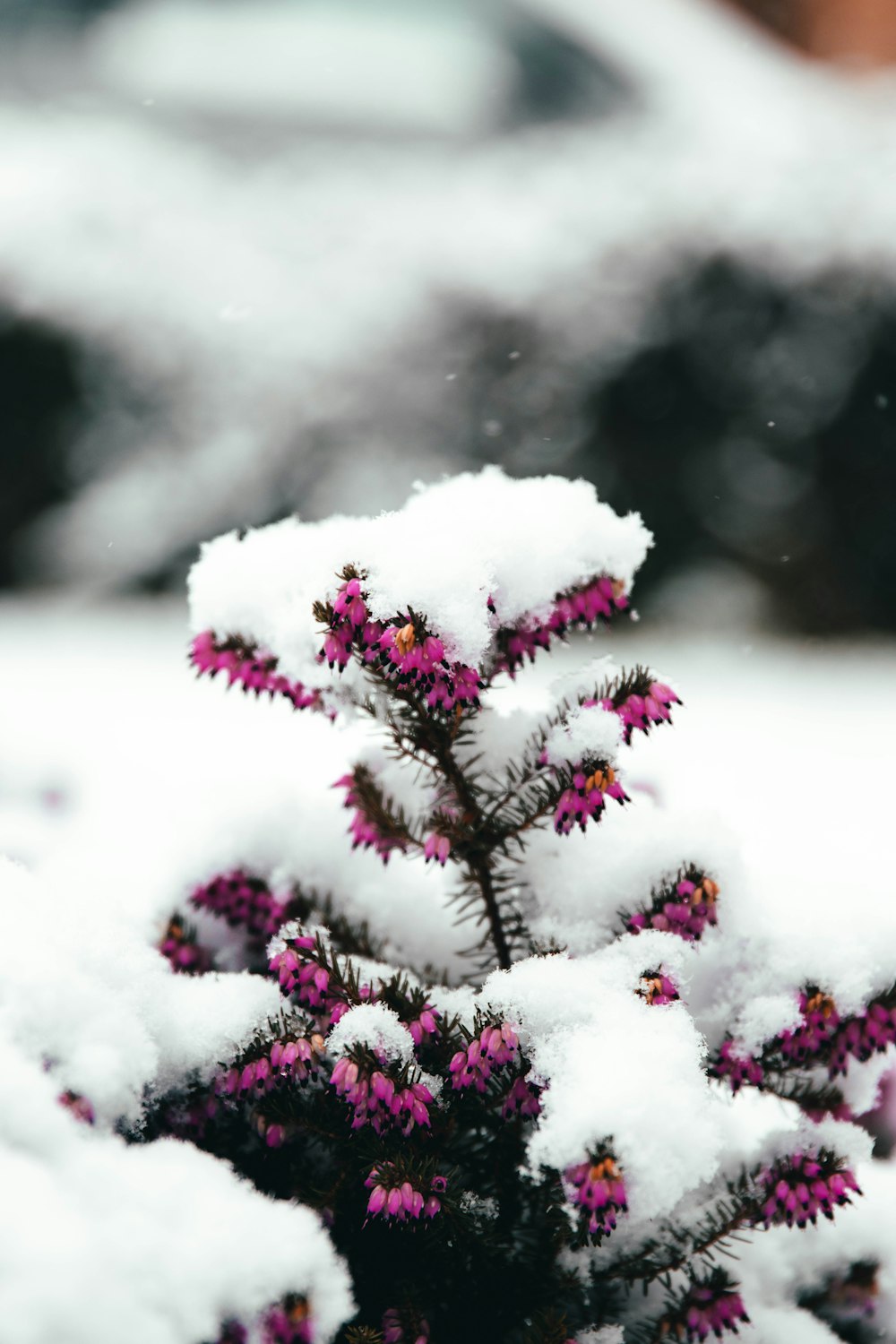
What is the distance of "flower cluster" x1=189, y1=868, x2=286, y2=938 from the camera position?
1.45 m

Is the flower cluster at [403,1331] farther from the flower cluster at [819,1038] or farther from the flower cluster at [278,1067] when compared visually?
the flower cluster at [819,1038]

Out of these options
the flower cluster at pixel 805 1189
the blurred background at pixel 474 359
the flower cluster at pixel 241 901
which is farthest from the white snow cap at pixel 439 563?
the blurred background at pixel 474 359

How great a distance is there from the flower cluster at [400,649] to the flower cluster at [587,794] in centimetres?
17

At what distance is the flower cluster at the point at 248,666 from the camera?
129 centimetres

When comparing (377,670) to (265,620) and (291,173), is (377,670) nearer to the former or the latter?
(265,620)

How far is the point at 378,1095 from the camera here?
1.09m

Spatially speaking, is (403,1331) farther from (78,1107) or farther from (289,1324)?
(78,1107)

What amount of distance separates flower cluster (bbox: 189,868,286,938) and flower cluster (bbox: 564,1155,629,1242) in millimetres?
637

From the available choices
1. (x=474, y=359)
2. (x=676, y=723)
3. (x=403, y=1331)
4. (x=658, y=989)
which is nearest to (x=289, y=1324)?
(x=403, y=1331)

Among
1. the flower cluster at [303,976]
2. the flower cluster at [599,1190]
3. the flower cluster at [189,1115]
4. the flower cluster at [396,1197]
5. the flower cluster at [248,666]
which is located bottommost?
the flower cluster at [599,1190]

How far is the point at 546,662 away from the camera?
19.3 feet

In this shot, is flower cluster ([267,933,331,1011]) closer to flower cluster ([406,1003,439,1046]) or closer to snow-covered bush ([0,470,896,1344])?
snow-covered bush ([0,470,896,1344])

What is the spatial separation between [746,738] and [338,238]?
12.4ft

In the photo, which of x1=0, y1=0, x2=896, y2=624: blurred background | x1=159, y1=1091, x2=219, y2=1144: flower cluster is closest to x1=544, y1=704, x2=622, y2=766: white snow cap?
x1=159, y1=1091, x2=219, y2=1144: flower cluster
